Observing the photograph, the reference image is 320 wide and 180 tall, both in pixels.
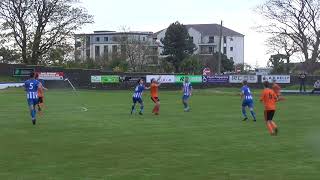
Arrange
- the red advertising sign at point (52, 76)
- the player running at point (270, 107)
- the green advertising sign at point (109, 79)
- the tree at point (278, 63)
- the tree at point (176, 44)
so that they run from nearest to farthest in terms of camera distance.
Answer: the player running at point (270, 107)
the green advertising sign at point (109, 79)
the red advertising sign at point (52, 76)
the tree at point (278, 63)
the tree at point (176, 44)

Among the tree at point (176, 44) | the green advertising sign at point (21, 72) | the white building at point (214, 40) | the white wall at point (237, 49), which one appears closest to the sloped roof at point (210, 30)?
the white building at point (214, 40)

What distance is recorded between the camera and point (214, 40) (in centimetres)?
15250

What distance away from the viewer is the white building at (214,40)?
15250 cm

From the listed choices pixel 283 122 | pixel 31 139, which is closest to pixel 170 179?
pixel 31 139

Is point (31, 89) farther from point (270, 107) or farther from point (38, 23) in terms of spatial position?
point (38, 23)

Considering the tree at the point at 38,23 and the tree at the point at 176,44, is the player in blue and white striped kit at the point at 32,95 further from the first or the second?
the tree at the point at 176,44

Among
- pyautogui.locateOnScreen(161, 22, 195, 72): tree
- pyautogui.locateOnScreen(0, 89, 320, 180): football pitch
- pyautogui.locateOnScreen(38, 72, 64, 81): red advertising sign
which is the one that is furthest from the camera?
pyautogui.locateOnScreen(161, 22, 195, 72): tree

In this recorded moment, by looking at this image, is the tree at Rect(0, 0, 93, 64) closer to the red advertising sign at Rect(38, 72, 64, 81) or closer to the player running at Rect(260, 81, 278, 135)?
the red advertising sign at Rect(38, 72, 64, 81)

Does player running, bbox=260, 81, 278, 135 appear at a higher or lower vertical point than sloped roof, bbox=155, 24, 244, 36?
lower

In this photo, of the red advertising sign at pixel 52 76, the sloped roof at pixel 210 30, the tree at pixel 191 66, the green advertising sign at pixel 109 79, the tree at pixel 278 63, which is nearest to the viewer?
the green advertising sign at pixel 109 79

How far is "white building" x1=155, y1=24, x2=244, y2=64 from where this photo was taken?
500ft

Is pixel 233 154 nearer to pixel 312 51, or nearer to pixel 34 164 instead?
pixel 34 164

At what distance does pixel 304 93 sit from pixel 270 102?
137ft

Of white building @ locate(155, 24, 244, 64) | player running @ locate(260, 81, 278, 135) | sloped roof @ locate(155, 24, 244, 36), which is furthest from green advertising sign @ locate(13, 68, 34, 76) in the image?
sloped roof @ locate(155, 24, 244, 36)
